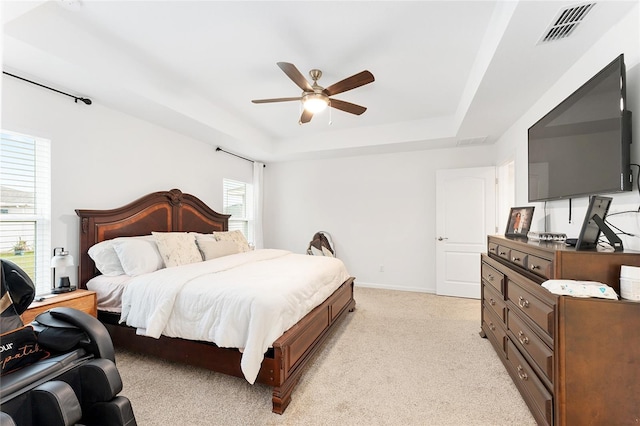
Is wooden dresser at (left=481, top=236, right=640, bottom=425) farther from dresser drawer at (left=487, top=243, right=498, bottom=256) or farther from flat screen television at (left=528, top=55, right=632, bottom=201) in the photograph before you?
dresser drawer at (left=487, top=243, right=498, bottom=256)

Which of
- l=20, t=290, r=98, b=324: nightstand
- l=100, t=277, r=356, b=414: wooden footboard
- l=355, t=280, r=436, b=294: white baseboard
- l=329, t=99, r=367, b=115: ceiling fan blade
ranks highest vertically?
l=329, t=99, r=367, b=115: ceiling fan blade

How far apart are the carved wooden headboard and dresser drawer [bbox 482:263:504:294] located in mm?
3683

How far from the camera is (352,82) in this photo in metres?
2.31

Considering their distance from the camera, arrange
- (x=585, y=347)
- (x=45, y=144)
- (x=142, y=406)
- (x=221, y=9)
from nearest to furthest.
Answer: (x=585, y=347)
(x=142, y=406)
(x=221, y=9)
(x=45, y=144)

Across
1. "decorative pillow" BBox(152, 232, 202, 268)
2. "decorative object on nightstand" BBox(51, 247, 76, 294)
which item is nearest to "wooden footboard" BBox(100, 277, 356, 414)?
"decorative object on nightstand" BBox(51, 247, 76, 294)

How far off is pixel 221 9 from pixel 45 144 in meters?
2.05

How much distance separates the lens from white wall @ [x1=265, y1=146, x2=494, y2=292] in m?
4.64

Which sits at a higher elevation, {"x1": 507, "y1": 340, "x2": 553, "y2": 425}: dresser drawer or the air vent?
the air vent

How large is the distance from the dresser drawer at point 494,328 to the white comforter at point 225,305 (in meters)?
1.51

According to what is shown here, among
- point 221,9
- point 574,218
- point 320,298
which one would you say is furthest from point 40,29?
point 574,218

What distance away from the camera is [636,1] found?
151cm

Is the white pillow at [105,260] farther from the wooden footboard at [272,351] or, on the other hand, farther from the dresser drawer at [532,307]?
the dresser drawer at [532,307]

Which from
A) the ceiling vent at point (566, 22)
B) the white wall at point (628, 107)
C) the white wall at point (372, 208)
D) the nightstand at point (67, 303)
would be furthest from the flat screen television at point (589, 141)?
the nightstand at point (67, 303)

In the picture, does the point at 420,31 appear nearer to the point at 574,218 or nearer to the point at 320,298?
the point at 574,218
